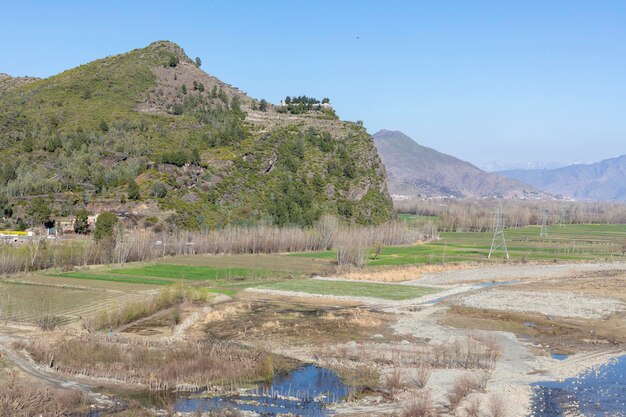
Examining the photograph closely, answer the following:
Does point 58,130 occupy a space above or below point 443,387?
above

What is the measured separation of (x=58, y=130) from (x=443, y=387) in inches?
5172

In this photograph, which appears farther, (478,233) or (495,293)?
(478,233)

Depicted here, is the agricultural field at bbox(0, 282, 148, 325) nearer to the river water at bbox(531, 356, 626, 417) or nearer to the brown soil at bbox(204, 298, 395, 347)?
the brown soil at bbox(204, 298, 395, 347)

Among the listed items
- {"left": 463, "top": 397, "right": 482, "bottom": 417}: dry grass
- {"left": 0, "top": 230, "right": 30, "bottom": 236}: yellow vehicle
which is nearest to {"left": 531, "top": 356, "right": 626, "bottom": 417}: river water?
{"left": 463, "top": 397, "right": 482, "bottom": 417}: dry grass

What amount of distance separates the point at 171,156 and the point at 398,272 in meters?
59.3

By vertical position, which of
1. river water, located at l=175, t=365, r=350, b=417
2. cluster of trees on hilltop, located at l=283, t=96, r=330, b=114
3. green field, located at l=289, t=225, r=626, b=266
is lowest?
river water, located at l=175, t=365, r=350, b=417

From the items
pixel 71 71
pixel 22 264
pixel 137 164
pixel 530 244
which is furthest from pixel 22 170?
pixel 530 244

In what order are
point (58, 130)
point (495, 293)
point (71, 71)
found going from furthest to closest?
1. point (71, 71)
2. point (58, 130)
3. point (495, 293)

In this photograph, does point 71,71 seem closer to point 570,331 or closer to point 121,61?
point 121,61

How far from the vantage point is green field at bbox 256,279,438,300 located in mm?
62750

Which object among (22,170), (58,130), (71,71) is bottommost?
(22,170)

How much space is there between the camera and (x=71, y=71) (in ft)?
634

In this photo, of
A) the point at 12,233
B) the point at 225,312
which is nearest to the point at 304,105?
the point at 12,233

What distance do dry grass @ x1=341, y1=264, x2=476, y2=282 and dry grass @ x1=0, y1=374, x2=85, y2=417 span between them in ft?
157
